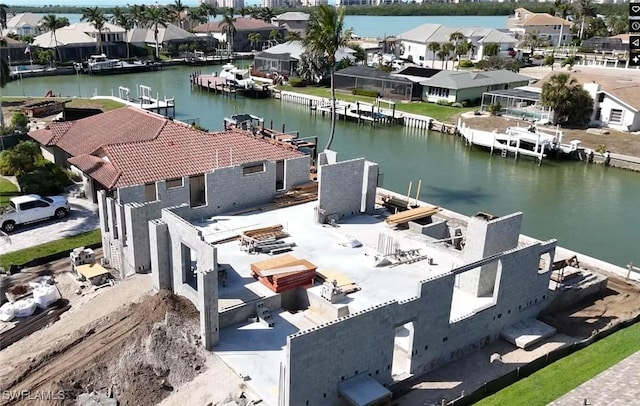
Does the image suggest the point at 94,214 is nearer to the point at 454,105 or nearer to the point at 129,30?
the point at 454,105

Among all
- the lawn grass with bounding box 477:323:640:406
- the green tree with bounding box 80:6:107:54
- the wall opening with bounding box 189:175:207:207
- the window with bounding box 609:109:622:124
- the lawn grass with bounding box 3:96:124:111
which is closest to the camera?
the lawn grass with bounding box 477:323:640:406

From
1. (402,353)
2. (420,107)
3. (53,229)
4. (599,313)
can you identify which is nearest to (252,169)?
(53,229)

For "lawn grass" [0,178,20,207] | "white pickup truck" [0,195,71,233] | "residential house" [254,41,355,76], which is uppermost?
"residential house" [254,41,355,76]

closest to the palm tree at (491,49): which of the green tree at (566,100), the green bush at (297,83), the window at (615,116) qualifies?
the green bush at (297,83)

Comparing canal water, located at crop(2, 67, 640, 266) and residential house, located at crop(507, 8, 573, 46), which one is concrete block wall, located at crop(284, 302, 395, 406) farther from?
residential house, located at crop(507, 8, 573, 46)

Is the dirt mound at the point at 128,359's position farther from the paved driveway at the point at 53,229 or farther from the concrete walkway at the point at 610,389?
the concrete walkway at the point at 610,389

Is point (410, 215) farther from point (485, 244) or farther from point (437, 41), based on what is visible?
point (437, 41)

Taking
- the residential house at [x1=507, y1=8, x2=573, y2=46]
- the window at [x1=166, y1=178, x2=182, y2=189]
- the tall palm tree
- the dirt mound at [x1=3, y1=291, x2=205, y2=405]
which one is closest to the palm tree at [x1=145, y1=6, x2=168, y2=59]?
the residential house at [x1=507, y1=8, x2=573, y2=46]
